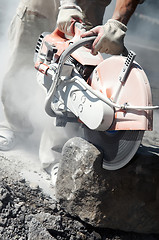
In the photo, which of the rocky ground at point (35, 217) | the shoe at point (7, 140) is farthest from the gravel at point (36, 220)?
the shoe at point (7, 140)

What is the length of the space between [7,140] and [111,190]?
60.6 inches

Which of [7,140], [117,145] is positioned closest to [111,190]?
[117,145]

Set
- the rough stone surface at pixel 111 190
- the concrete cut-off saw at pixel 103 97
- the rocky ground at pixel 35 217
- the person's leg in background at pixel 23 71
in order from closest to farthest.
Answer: the concrete cut-off saw at pixel 103 97 < the rocky ground at pixel 35 217 < the rough stone surface at pixel 111 190 < the person's leg in background at pixel 23 71

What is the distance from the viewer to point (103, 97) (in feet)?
7.08

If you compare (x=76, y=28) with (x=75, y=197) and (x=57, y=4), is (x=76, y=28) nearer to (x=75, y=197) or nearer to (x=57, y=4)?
(x=57, y=4)

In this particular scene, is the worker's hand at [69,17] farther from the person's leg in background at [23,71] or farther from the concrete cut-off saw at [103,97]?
the person's leg in background at [23,71]

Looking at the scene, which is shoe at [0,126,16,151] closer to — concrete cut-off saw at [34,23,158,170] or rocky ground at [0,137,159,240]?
rocky ground at [0,137,159,240]

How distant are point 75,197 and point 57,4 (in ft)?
6.13

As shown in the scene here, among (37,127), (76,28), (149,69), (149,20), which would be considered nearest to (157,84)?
(149,69)

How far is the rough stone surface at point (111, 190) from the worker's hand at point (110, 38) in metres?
0.61

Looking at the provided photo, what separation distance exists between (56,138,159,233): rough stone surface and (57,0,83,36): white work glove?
0.84m

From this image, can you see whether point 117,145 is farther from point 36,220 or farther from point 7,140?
point 7,140

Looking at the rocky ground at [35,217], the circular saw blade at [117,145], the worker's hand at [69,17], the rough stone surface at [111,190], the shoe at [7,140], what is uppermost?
the worker's hand at [69,17]

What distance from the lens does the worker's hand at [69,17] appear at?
2641mm
